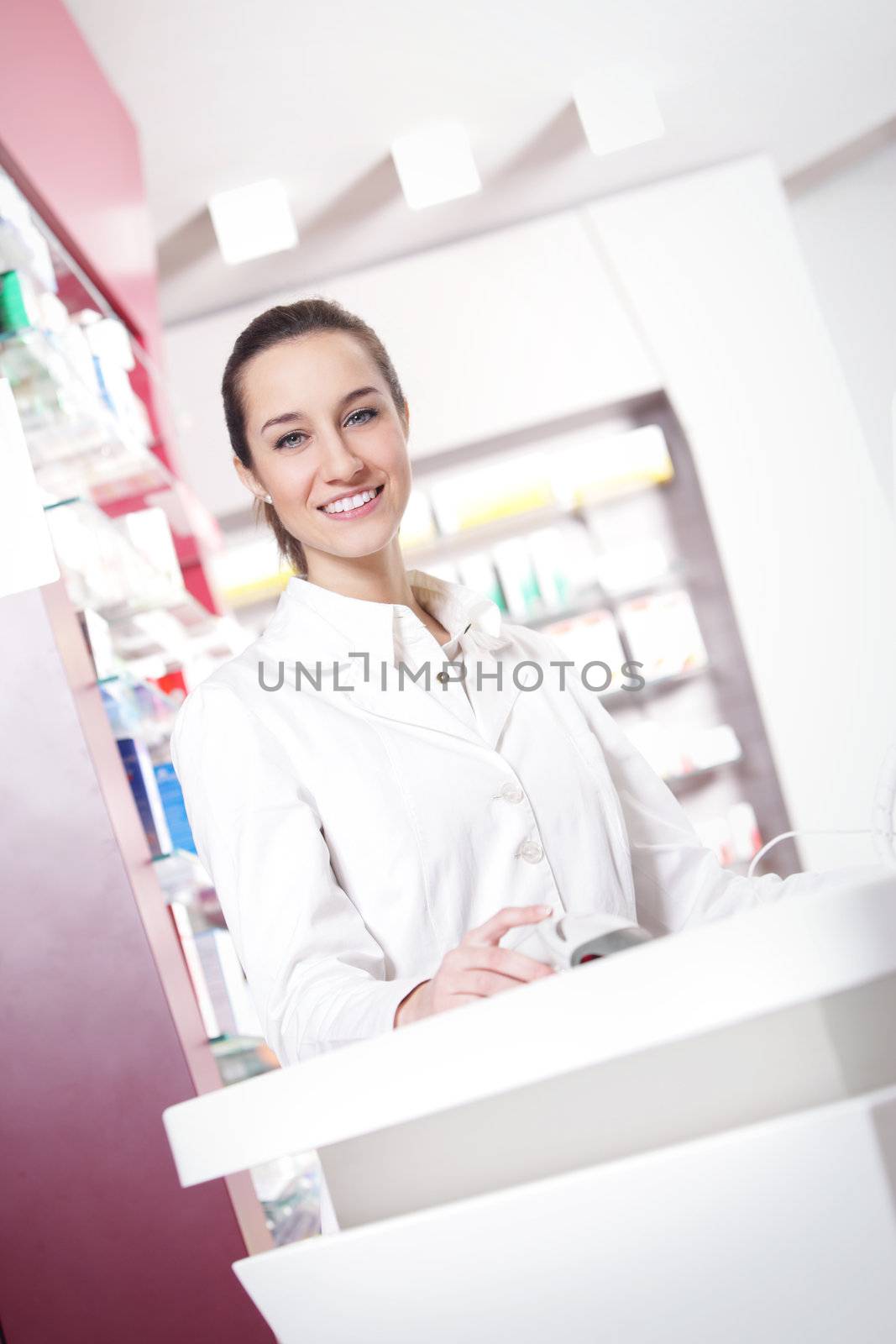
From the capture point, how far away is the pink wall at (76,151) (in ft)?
8.95

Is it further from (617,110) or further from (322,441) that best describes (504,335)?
(322,441)

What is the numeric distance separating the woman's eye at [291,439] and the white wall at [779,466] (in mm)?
3693

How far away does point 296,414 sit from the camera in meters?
1.32

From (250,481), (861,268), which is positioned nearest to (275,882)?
(250,481)

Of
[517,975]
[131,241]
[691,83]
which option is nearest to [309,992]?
[517,975]

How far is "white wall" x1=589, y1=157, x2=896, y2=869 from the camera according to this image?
4766 millimetres

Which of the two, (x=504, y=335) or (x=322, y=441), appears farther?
(x=504, y=335)

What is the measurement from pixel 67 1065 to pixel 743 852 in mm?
3252

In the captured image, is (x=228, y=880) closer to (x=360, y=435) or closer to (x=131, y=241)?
(x=360, y=435)

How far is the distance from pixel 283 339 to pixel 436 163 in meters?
3.51

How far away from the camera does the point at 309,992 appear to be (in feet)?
3.13

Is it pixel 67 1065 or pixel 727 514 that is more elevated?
pixel 727 514

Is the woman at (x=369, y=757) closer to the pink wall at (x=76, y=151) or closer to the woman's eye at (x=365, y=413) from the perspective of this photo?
the woman's eye at (x=365, y=413)

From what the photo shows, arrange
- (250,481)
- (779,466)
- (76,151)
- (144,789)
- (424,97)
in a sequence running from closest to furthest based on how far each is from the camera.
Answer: (250,481)
(144,789)
(76,151)
(424,97)
(779,466)
